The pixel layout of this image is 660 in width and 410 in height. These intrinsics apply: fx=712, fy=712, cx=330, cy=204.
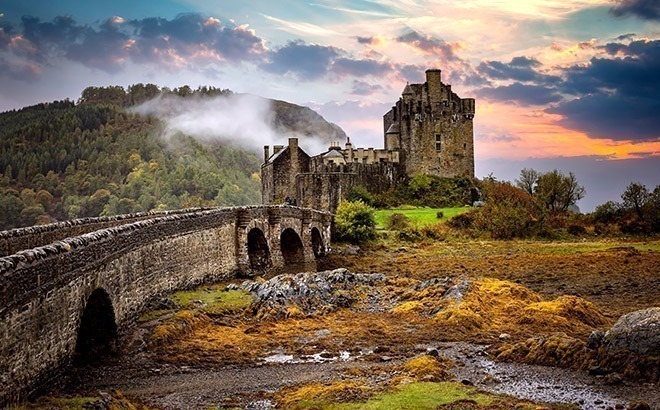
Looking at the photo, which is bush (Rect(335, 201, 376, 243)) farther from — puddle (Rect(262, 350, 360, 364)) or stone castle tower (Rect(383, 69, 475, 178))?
puddle (Rect(262, 350, 360, 364))

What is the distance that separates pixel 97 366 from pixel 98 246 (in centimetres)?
261

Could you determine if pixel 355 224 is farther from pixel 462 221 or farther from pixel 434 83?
pixel 434 83

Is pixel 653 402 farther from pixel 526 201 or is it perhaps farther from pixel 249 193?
pixel 249 193

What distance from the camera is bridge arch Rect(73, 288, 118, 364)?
16219mm

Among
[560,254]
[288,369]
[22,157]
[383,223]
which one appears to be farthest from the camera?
[22,157]

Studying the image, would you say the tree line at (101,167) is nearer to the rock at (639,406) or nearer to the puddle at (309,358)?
the puddle at (309,358)

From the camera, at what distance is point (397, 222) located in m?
52.7

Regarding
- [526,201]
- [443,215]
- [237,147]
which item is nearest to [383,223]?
[443,215]

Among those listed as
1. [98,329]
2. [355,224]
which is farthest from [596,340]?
[355,224]

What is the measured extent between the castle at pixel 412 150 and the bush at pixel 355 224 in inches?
493

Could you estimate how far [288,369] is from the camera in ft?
54.5

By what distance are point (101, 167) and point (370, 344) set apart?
390 feet

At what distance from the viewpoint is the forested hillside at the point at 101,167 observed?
10756cm

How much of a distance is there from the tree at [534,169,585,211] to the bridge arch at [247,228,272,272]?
33996mm
